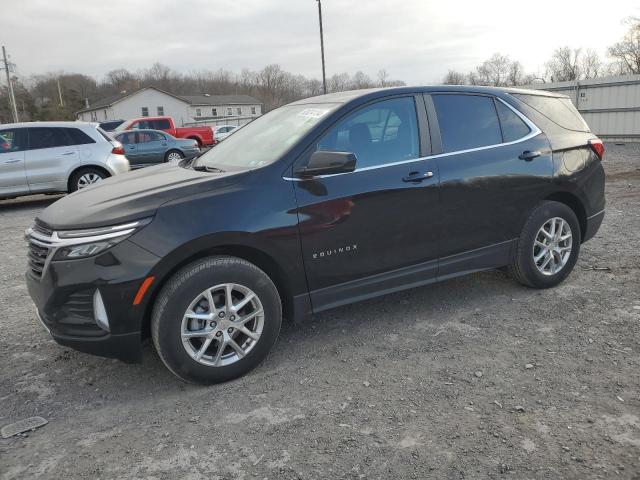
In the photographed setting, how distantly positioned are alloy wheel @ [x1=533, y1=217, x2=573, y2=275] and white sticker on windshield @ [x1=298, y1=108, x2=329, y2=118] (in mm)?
2104

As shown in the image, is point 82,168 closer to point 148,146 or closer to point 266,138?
point 148,146

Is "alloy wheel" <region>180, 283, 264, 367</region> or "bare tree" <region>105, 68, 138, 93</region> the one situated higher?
"bare tree" <region>105, 68, 138, 93</region>

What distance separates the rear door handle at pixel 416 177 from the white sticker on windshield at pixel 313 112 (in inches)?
29.3

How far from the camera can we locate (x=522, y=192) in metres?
4.20

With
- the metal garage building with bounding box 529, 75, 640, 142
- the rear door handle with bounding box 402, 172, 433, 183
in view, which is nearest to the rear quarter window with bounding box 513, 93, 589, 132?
the rear door handle with bounding box 402, 172, 433, 183

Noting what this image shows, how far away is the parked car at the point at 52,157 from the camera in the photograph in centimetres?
972

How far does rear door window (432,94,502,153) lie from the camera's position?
13.0 ft

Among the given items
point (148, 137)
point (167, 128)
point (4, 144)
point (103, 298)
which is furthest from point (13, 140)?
point (167, 128)

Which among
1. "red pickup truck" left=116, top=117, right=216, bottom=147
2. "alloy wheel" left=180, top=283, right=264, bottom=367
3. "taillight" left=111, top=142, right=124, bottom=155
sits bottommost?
"alloy wheel" left=180, top=283, right=264, bottom=367

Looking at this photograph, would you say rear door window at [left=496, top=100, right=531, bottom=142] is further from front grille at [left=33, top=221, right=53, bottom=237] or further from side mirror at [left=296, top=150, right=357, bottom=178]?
front grille at [left=33, top=221, right=53, bottom=237]

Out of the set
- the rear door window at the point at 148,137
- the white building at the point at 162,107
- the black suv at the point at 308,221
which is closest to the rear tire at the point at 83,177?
the black suv at the point at 308,221

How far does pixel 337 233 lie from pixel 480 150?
57.1 inches

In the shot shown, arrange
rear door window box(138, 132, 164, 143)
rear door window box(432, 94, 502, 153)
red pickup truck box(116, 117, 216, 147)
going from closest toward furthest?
rear door window box(432, 94, 502, 153), rear door window box(138, 132, 164, 143), red pickup truck box(116, 117, 216, 147)

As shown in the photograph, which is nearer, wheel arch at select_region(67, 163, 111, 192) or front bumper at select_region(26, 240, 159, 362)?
front bumper at select_region(26, 240, 159, 362)
